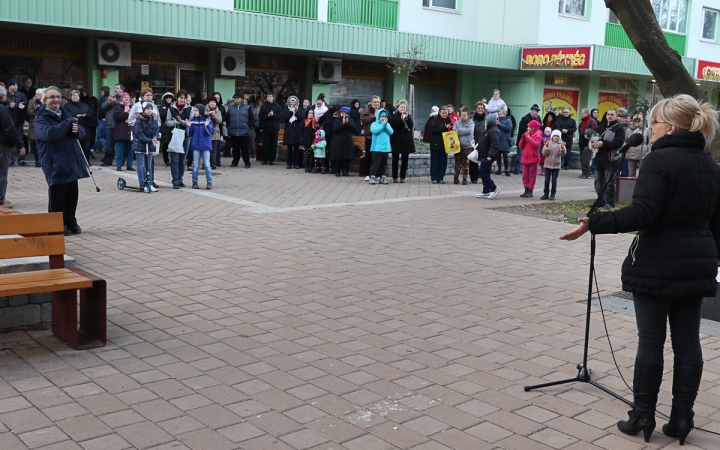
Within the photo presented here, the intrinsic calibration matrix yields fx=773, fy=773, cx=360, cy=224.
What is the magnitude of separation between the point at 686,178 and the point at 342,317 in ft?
10.7

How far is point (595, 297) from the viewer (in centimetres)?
766

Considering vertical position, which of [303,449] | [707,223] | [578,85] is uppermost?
[578,85]

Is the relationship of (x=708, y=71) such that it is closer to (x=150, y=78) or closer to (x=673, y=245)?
(x=150, y=78)

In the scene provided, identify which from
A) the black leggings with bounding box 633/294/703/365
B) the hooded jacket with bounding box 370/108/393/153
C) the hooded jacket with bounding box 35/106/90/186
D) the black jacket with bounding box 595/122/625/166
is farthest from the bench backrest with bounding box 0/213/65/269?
the hooded jacket with bounding box 370/108/393/153

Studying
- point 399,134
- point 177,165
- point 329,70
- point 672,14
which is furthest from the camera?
point 672,14

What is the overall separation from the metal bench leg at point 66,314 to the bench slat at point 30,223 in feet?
1.61

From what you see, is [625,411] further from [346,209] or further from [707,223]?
[346,209]

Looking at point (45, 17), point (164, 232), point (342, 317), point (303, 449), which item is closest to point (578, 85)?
point (45, 17)

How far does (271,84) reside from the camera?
24484mm

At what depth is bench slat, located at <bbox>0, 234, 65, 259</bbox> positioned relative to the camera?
5551 millimetres

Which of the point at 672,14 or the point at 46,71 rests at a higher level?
the point at 672,14

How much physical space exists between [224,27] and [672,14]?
21869mm

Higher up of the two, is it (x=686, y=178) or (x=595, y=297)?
(x=686, y=178)

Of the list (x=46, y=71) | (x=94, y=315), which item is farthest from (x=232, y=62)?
(x=94, y=315)
